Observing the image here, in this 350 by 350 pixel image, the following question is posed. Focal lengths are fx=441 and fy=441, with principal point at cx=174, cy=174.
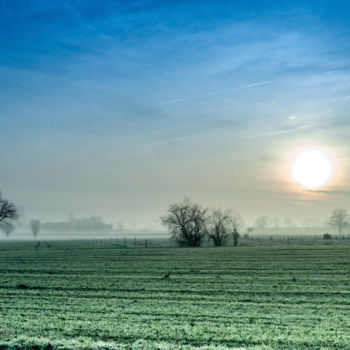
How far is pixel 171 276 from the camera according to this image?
31.1 m

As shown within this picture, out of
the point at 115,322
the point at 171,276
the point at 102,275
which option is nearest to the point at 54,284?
the point at 102,275

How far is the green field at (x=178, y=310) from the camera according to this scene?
496 inches

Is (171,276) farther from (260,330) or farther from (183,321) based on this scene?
(260,330)

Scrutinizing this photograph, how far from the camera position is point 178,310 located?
59.0 ft

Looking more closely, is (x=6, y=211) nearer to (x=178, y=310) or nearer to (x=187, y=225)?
(x=187, y=225)

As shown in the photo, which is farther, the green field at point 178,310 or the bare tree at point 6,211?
the bare tree at point 6,211

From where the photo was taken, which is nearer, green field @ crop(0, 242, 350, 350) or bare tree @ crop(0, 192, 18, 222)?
green field @ crop(0, 242, 350, 350)

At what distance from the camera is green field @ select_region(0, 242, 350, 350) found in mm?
12602

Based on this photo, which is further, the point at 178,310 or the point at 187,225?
the point at 187,225

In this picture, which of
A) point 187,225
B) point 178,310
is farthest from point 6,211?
point 178,310

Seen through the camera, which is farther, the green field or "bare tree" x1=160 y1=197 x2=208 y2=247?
"bare tree" x1=160 y1=197 x2=208 y2=247

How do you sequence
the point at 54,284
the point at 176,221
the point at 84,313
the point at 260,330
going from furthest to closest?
the point at 176,221 < the point at 54,284 < the point at 84,313 < the point at 260,330

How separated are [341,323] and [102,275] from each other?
20679 mm

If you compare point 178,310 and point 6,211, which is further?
point 6,211
